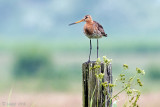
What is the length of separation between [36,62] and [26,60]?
740mm

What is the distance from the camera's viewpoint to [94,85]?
Answer: 20.4 feet

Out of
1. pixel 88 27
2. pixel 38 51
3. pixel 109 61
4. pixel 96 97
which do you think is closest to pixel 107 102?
pixel 96 97

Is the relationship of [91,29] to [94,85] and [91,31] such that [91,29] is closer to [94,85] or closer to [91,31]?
[91,31]

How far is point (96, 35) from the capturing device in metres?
8.47

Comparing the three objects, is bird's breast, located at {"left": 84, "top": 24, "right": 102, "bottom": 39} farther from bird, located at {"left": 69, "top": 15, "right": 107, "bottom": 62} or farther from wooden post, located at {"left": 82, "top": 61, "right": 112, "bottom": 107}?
wooden post, located at {"left": 82, "top": 61, "right": 112, "bottom": 107}

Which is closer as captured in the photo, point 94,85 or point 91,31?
point 94,85

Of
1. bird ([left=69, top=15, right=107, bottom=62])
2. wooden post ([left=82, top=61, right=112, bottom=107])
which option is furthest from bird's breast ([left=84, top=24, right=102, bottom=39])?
wooden post ([left=82, top=61, right=112, bottom=107])

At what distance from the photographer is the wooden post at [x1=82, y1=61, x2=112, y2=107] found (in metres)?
6.20

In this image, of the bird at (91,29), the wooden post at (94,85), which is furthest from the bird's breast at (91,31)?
the wooden post at (94,85)

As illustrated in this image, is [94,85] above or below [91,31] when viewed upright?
below

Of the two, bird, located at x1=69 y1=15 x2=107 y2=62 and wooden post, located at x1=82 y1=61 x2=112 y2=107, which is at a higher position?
bird, located at x1=69 y1=15 x2=107 y2=62

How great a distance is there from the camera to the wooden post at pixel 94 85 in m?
6.20

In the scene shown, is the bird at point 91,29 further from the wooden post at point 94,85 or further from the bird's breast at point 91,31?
the wooden post at point 94,85

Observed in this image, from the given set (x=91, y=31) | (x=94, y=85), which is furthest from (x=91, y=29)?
(x=94, y=85)
